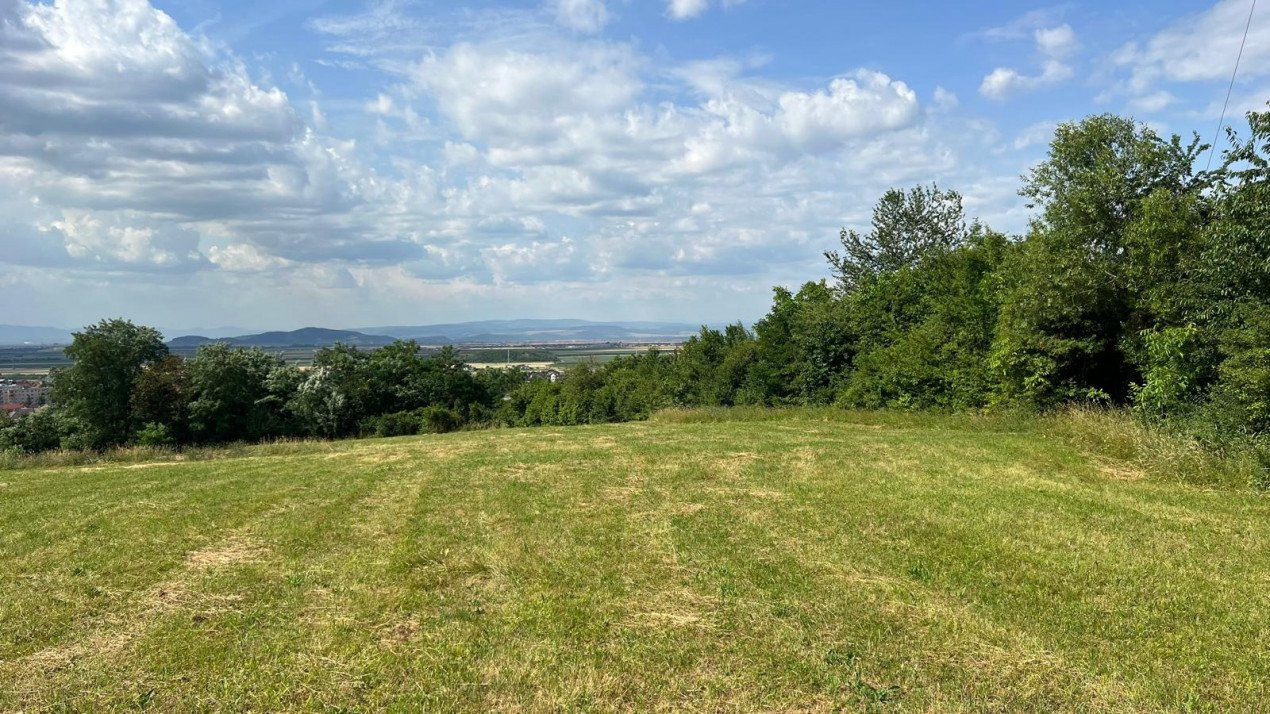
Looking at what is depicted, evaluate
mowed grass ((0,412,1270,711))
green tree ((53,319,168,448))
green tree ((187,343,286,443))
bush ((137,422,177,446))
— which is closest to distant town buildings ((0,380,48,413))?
A: green tree ((53,319,168,448))

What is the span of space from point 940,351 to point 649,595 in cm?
2032

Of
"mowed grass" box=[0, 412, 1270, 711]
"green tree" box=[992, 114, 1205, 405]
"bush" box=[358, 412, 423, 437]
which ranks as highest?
"green tree" box=[992, 114, 1205, 405]

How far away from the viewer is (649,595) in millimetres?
5980

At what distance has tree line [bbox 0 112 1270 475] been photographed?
12461 mm

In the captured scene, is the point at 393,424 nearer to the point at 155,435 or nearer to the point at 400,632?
the point at 155,435

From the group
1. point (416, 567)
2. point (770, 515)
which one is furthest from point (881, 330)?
point (416, 567)

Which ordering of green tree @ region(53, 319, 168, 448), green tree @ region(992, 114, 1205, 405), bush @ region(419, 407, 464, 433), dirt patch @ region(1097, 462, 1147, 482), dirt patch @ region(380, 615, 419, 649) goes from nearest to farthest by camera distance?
dirt patch @ region(380, 615, 419, 649), dirt patch @ region(1097, 462, 1147, 482), green tree @ region(992, 114, 1205, 405), green tree @ region(53, 319, 168, 448), bush @ region(419, 407, 464, 433)

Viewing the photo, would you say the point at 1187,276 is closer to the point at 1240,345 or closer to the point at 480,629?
the point at 1240,345

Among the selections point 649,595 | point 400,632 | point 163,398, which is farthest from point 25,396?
point 649,595

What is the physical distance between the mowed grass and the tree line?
4.35m

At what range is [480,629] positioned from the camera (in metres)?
5.31

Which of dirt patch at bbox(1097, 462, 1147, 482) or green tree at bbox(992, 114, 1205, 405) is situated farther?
green tree at bbox(992, 114, 1205, 405)

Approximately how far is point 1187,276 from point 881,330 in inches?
475

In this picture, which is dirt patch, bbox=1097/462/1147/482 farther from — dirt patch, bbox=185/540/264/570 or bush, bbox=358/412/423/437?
bush, bbox=358/412/423/437
